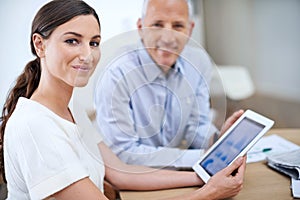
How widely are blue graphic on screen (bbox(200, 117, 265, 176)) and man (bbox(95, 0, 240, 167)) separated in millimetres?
58

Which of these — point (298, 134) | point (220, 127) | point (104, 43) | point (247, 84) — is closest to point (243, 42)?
point (247, 84)

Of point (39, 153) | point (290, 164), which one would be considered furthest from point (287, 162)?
point (39, 153)

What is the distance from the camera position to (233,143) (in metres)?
0.81

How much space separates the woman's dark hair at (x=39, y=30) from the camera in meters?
0.64

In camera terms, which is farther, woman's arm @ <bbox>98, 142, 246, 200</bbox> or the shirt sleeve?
woman's arm @ <bbox>98, 142, 246, 200</bbox>

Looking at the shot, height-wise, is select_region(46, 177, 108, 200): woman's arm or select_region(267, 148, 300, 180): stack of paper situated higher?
select_region(46, 177, 108, 200): woman's arm

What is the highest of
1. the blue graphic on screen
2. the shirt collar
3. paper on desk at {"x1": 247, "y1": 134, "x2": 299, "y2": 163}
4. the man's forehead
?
the man's forehead

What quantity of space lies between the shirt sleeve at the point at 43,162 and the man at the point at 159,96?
0.45ft

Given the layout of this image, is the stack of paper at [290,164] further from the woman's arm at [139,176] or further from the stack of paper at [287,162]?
the woman's arm at [139,176]

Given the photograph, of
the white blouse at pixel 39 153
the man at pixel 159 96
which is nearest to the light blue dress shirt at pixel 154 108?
the man at pixel 159 96

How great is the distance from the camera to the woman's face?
65cm

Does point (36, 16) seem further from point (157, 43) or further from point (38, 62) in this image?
point (157, 43)

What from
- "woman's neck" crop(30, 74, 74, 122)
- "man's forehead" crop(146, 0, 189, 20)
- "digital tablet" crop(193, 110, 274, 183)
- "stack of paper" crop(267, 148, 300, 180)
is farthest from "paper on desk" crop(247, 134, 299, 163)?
"woman's neck" crop(30, 74, 74, 122)

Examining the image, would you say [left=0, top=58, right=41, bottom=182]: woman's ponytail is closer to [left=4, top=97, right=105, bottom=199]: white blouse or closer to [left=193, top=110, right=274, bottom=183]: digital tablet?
[left=4, top=97, right=105, bottom=199]: white blouse
